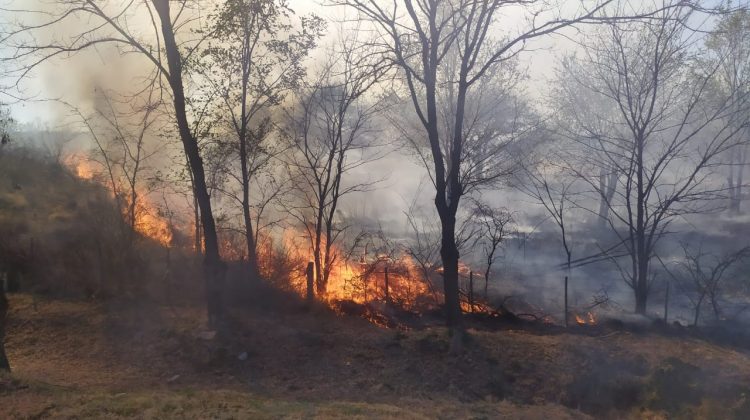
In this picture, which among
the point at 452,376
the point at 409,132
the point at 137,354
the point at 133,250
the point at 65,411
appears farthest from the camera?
the point at 409,132

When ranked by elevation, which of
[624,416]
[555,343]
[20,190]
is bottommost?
[624,416]

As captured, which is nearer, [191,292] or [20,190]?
[191,292]

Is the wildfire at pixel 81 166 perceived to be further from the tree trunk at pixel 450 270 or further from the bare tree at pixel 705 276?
the bare tree at pixel 705 276

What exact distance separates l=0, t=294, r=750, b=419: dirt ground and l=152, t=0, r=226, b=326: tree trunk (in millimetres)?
702

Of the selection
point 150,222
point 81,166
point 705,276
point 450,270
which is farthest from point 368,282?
point 81,166

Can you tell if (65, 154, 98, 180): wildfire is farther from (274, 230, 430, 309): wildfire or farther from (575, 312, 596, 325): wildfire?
(575, 312, 596, 325): wildfire

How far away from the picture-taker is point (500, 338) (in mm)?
9617

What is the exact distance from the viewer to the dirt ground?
6.81 metres

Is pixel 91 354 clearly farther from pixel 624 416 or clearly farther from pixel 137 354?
pixel 624 416

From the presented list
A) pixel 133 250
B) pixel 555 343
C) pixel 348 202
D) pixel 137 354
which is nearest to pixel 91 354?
pixel 137 354

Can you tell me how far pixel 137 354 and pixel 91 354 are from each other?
0.81 meters

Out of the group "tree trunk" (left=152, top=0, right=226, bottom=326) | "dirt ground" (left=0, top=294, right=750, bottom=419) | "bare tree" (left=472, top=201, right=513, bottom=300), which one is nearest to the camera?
"dirt ground" (left=0, top=294, right=750, bottom=419)

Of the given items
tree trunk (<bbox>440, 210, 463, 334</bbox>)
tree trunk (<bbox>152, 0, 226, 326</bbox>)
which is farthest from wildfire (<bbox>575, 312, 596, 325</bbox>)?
tree trunk (<bbox>152, 0, 226, 326</bbox>)

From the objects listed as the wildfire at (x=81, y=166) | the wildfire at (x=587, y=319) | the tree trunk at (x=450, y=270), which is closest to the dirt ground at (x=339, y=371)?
the tree trunk at (x=450, y=270)
